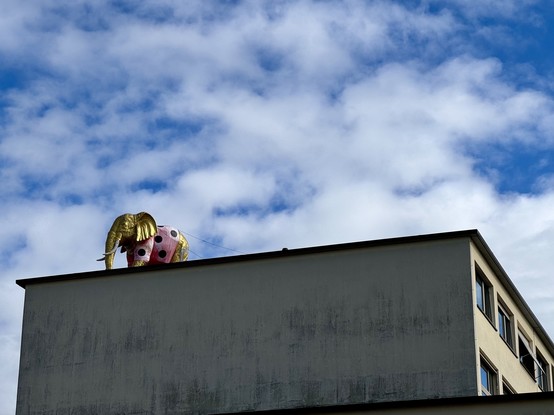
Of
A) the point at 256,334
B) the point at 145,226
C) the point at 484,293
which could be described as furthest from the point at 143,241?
the point at 484,293

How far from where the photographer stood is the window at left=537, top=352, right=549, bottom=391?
56312mm

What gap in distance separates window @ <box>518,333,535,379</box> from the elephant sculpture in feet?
46.1

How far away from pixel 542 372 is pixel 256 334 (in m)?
12.8

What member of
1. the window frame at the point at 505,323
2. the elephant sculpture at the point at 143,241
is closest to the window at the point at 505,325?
the window frame at the point at 505,323

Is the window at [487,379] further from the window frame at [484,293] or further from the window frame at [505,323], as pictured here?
the window frame at [505,323]

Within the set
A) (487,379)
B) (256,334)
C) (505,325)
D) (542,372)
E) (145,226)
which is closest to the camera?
(487,379)

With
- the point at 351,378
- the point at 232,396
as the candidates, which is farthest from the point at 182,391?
the point at 351,378

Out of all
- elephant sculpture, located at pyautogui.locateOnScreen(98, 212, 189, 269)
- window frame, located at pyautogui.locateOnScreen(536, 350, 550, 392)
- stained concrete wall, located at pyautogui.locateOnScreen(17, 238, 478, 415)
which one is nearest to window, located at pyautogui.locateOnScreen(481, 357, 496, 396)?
stained concrete wall, located at pyautogui.locateOnScreen(17, 238, 478, 415)

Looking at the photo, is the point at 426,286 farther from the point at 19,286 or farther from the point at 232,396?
the point at 19,286

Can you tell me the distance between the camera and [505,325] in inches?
2076

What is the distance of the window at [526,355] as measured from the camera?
178 ft

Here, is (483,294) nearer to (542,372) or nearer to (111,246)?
(542,372)

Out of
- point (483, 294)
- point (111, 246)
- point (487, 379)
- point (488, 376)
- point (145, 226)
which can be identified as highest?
point (145, 226)

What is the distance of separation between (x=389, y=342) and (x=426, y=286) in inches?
88.5
